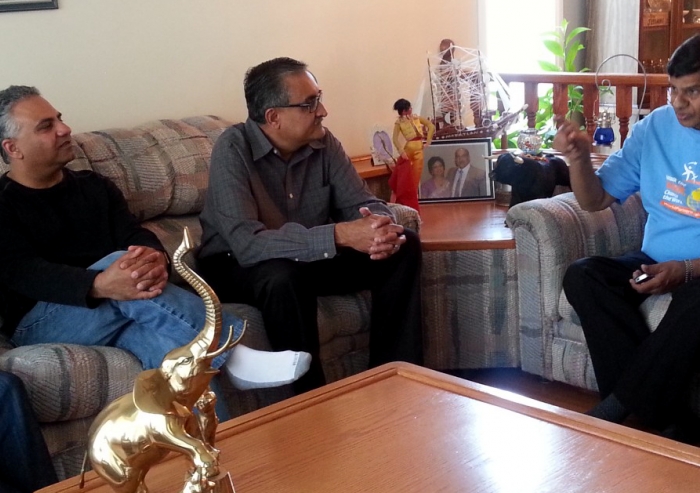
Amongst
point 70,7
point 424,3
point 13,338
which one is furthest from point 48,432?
point 424,3

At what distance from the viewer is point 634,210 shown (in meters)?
2.68

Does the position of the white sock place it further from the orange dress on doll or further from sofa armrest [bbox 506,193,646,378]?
the orange dress on doll

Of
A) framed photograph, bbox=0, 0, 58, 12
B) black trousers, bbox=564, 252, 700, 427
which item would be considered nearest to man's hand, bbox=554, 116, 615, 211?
black trousers, bbox=564, 252, 700, 427

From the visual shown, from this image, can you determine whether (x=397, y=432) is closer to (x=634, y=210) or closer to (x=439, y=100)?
(x=634, y=210)

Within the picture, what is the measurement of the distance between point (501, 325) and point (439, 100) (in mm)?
1028

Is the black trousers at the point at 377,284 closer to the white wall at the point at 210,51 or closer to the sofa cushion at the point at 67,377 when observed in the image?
the sofa cushion at the point at 67,377

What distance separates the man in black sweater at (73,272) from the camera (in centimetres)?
207

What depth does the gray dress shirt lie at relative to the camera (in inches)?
92.8

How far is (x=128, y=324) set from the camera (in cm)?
214

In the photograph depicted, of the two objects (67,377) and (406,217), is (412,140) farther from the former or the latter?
(67,377)

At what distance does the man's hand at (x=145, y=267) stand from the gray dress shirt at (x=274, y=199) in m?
0.29

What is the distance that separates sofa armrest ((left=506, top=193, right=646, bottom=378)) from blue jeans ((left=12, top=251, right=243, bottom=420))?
0.89m

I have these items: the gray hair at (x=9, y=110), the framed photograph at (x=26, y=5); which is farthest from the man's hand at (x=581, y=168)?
the framed photograph at (x=26, y=5)

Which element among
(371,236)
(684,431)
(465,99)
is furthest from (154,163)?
(684,431)
